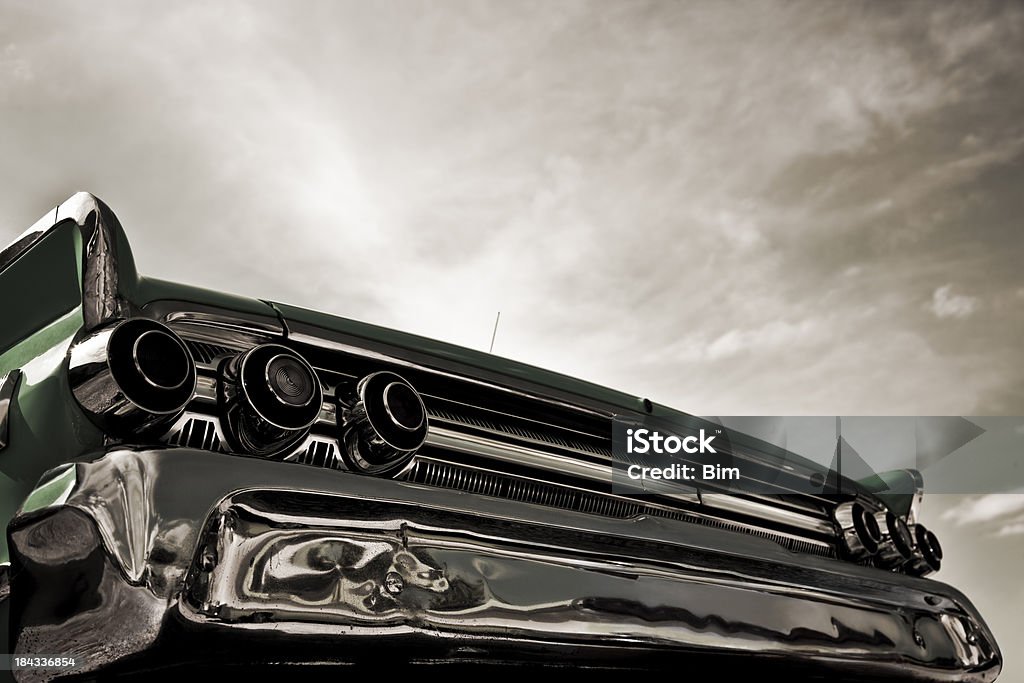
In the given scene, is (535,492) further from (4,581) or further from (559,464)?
(4,581)

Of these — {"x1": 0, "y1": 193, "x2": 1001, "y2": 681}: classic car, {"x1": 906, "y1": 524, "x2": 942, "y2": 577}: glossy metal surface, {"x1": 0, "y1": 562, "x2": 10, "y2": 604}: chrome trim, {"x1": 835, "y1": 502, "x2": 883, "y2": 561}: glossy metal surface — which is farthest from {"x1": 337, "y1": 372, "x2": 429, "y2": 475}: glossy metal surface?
{"x1": 906, "y1": 524, "x2": 942, "y2": 577}: glossy metal surface

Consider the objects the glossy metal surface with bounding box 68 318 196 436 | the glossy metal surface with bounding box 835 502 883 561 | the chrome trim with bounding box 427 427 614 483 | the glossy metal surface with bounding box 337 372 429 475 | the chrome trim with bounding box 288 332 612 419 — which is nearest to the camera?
the glossy metal surface with bounding box 68 318 196 436

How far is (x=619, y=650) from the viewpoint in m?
1.42

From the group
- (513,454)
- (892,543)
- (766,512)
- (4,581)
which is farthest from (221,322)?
(892,543)

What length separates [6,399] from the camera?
4.62ft

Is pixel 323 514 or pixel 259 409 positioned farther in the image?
pixel 259 409

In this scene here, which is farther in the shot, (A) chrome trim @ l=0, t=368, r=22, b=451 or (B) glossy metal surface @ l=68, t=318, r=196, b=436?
(A) chrome trim @ l=0, t=368, r=22, b=451

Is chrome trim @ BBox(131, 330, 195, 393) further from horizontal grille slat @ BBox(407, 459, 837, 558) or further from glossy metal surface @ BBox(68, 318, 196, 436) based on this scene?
horizontal grille slat @ BBox(407, 459, 837, 558)

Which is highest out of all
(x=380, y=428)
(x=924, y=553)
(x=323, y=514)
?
(x=924, y=553)

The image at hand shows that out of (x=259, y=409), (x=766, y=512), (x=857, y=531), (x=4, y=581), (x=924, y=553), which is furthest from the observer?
(x=924, y=553)

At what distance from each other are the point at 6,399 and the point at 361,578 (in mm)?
722

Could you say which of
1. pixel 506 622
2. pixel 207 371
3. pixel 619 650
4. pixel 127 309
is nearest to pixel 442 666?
pixel 506 622

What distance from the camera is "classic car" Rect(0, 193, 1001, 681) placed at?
106cm

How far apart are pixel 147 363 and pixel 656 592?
949mm
